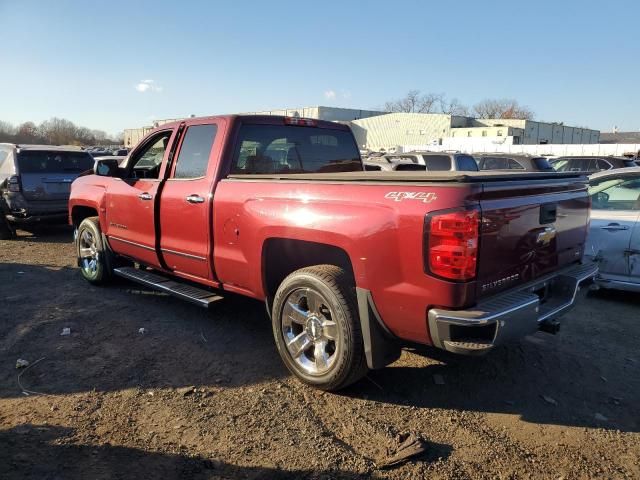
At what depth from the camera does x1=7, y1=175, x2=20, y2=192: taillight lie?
376 inches

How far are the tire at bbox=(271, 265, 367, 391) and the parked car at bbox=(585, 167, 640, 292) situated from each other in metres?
3.57

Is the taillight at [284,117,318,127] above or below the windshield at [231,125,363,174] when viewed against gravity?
above

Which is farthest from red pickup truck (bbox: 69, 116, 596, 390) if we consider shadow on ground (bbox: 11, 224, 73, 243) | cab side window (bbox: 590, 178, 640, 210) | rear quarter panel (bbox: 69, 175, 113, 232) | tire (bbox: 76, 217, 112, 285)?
shadow on ground (bbox: 11, 224, 73, 243)

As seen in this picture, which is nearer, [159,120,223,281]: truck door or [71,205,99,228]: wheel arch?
[159,120,223,281]: truck door

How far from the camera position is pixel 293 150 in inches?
194

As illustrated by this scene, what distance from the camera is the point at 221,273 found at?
14.5 ft

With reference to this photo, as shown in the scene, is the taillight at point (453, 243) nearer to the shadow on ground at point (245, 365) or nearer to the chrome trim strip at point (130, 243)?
the shadow on ground at point (245, 365)

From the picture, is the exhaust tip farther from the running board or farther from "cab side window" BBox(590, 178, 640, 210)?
"cab side window" BBox(590, 178, 640, 210)

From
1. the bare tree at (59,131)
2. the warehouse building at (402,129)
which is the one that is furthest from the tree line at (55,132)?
the warehouse building at (402,129)

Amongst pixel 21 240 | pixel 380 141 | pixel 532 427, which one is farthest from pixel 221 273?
pixel 380 141

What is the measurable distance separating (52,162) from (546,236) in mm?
9981

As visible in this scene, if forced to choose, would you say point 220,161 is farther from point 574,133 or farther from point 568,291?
point 574,133

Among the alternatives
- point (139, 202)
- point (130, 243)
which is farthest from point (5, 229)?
point (139, 202)

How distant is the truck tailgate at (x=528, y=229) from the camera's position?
2936 mm
